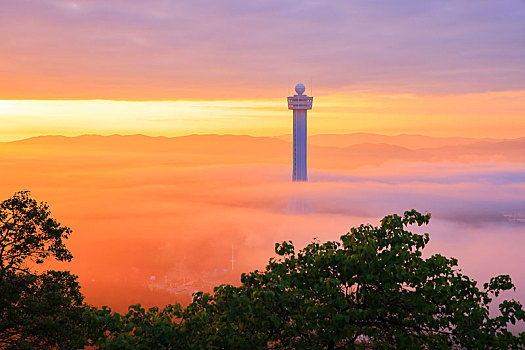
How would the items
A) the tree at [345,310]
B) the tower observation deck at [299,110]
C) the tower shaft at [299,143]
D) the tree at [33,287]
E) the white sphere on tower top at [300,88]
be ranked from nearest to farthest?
the tree at [345,310]
the tree at [33,287]
the tower observation deck at [299,110]
the tower shaft at [299,143]
the white sphere on tower top at [300,88]

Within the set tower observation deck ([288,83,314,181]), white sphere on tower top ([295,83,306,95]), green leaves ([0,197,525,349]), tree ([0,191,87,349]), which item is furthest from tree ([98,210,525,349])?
white sphere on tower top ([295,83,306,95])

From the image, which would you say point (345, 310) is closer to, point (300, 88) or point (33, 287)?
point (33, 287)

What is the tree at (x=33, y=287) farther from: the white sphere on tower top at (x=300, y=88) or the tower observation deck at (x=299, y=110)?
the white sphere on tower top at (x=300, y=88)

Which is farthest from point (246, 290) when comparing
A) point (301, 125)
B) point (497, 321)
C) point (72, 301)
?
point (301, 125)

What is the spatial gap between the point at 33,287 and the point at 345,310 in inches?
677

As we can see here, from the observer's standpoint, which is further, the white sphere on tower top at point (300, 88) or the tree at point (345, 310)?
the white sphere on tower top at point (300, 88)

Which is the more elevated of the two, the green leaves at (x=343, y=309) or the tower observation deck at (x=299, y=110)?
the tower observation deck at (x=299, y=110)

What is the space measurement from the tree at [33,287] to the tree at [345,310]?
770 cm

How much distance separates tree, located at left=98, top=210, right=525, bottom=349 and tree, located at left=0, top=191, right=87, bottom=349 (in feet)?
25.3

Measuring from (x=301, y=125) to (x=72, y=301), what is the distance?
143 meters

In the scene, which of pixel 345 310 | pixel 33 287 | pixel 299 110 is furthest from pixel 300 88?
pixel 345 310

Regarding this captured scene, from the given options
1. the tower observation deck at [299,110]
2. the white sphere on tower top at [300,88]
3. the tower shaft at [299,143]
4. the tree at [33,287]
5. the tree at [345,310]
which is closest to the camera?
the tree at [345,310]

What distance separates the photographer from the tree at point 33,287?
84.9ft

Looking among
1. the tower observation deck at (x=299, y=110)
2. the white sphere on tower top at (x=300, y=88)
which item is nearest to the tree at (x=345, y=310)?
the tower observation deck at (x=299, y=110)
